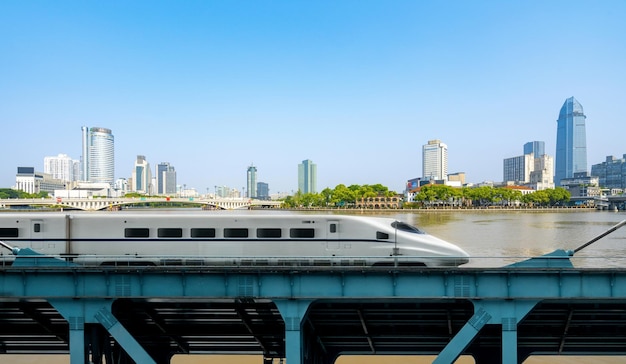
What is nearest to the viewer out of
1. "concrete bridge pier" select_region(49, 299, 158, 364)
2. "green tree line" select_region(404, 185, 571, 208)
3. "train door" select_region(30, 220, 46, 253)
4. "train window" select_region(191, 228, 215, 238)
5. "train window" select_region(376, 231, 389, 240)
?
"concrete bridge pier" select_region(49, 299, 158, 364)

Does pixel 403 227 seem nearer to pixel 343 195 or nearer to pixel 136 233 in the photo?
pixel 136 233

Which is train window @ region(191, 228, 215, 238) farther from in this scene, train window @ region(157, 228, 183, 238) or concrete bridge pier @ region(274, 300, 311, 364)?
concrete bridge pier @ region(274, 300, 311, 364)

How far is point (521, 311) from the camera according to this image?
1167cm

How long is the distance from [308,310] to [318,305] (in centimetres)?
115

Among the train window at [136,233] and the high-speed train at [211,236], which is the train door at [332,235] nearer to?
the high-speed train at [211,236]

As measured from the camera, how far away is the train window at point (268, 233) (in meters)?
16.2

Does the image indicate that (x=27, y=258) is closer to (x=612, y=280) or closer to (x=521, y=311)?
(x=521, y=311)

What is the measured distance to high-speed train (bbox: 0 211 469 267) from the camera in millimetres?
16188

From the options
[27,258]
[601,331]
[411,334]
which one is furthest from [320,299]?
[601,331]

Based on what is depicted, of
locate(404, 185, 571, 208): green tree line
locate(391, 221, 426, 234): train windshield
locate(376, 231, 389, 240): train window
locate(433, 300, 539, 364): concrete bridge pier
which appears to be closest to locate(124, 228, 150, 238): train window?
locate(376, 231, 389, 240): train window

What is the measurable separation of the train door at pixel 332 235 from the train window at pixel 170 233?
20.4 feet

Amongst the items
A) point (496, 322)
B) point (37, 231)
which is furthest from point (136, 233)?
point (496, 322)

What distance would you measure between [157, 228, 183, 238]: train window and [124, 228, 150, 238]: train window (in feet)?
1.76

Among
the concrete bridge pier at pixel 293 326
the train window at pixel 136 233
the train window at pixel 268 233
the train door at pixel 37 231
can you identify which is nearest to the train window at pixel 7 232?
the train door at pixel 37 231
